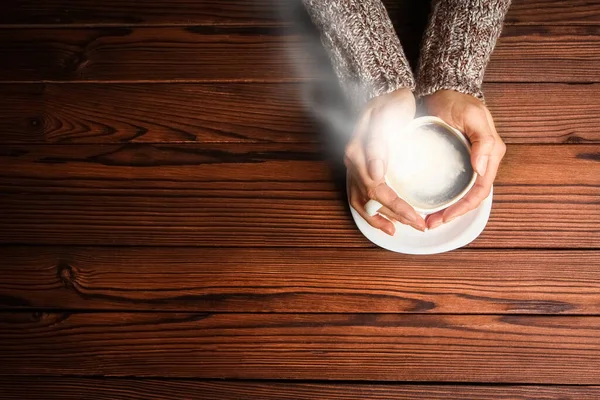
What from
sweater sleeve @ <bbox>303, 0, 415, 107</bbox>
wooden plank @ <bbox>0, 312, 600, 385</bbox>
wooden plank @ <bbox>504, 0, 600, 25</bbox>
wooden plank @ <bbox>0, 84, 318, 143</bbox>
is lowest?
wooden plank @ <bbox>0, 312, 600, 385</bbox>

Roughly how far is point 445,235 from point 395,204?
19 centimetres

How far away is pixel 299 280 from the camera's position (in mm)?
1088

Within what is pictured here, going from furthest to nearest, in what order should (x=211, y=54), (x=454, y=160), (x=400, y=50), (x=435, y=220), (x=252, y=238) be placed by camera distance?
(x=211, y=54) → (x=252, y=238) → (x=400, y=50) → (x=435, y=220) → (x=454, y=160)

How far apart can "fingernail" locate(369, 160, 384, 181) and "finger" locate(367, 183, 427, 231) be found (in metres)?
0.01

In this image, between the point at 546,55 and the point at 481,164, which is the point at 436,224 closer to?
the point at 481,164

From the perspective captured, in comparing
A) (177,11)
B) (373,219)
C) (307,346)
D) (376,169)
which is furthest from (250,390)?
(177,11)

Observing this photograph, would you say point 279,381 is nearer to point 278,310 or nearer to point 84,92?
point 278,310

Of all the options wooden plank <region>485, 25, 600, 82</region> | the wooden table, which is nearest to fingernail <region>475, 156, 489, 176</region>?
the wooden table

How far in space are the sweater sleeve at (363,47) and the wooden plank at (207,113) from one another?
0.54ft

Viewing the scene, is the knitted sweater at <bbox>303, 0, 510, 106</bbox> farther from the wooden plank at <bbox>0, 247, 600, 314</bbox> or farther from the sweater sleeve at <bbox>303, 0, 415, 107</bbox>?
the wooden plank at <bbox>0, 247, 600, 314</bbox>

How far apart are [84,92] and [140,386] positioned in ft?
1.93

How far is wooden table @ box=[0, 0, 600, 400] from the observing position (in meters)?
1.05

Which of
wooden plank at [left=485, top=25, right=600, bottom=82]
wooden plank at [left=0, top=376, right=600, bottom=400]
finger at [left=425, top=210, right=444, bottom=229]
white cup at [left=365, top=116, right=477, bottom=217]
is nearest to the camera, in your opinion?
white cup at [left=365, top=116, right=477, bottom=217]

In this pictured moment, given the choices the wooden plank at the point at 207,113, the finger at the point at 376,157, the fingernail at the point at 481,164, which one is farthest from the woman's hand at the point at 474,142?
the wooden plank at the point at 207,113
